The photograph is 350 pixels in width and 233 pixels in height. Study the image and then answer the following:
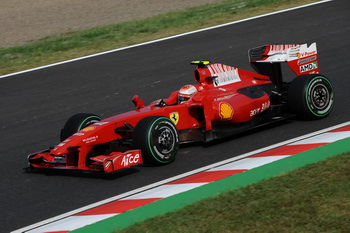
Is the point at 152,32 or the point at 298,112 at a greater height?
the point at 152,32

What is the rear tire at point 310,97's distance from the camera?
894 cm

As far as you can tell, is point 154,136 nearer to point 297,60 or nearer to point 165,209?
point 165,209

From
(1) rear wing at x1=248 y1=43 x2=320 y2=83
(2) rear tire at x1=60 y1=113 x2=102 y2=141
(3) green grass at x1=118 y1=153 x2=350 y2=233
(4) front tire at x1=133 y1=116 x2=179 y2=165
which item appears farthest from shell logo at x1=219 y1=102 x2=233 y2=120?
(3) green grass at x1=118 y1=153 x2=350 y2=233

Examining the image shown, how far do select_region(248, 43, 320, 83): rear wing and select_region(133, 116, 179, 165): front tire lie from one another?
2.23 m

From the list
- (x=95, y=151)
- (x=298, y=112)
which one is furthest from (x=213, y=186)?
(x=298, y=112)

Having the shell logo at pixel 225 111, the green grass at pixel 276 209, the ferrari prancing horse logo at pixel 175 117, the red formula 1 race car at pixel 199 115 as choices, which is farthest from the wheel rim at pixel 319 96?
the green grass at pixel 276 209

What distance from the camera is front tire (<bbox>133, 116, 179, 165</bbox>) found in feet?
25.6

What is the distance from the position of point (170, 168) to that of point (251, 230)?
2.55m

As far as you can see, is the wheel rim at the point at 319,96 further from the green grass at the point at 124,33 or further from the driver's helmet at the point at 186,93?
the green grass at the point at 124,33

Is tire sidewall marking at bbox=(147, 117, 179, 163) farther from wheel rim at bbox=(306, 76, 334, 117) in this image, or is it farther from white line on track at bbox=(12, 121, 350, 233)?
wheel rim at bbox=(306, 76, 334, 117)

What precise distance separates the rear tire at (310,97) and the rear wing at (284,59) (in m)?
0.55

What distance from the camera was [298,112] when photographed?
9094 millimetres

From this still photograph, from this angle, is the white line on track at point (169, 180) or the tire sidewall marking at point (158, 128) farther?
the tire sidewall marking at point (158, 128)

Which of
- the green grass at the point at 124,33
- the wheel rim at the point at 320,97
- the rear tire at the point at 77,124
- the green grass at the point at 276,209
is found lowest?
the green grass at the point at 276,209
